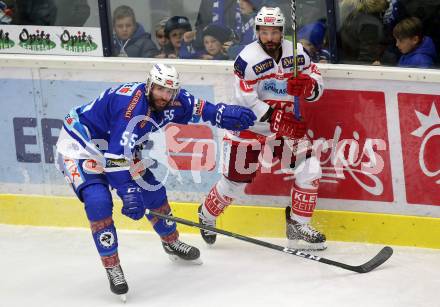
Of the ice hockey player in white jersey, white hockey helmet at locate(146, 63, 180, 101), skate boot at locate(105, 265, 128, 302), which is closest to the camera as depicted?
white hockey helmet at locate(146, 63, 180, 101)

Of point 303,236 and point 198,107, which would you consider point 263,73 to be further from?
point 303,236

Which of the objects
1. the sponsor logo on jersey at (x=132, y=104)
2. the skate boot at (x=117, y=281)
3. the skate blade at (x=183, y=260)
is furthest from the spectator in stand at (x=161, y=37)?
the skate boot at (x=117, y=281)

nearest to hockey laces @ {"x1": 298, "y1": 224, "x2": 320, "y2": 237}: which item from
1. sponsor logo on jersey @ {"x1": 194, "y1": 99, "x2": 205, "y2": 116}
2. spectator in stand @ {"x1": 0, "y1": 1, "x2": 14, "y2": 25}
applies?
sponsor logo on jersey @ {"x1": 194, "y1": 99, "x2": 205, "y2": 116}

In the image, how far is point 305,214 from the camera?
5.52m

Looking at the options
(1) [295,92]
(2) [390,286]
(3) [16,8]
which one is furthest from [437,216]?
(3) [16,8]

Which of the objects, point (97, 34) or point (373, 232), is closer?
point (373, 232)

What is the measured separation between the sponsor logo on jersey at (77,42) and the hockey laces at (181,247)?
4.80ft

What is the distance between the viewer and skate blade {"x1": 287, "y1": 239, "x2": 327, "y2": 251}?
5.62 metres

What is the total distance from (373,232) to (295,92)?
1.06 metres

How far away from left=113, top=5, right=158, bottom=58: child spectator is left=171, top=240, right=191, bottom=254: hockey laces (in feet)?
4.24

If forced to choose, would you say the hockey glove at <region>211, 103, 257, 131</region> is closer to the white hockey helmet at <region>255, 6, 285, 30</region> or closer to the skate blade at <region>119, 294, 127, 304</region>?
the white hockey helmet at <region>255, 6, 285, 30</region>

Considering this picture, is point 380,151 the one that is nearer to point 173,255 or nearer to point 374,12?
point 374,12

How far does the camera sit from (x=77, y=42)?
615 cm

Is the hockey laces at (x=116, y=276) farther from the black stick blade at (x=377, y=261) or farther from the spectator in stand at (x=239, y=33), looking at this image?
the spectator in stand at (x=239, y=33)
